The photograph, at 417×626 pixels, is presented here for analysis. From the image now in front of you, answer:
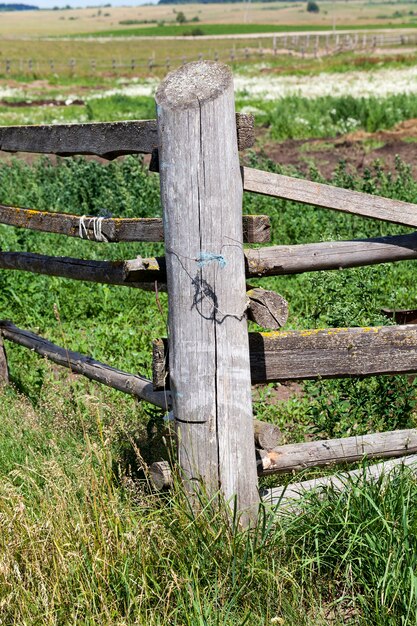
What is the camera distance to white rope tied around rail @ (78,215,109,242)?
11.9ft

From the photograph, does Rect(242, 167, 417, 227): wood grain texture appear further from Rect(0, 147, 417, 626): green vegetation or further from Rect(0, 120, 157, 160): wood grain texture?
Rect(0, 147, 417, 626): green vegetation

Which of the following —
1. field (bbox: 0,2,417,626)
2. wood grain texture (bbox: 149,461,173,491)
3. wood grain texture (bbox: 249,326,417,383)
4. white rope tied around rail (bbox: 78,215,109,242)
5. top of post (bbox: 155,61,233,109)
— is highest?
top of post (bbox: 155,61,233,109)

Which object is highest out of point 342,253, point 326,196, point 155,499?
point 326,196

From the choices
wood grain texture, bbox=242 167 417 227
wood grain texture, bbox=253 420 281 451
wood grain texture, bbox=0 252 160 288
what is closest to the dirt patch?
wood grain texture, bbox=0 252 160 288

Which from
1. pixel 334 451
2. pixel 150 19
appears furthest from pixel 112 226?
pixel 150 19

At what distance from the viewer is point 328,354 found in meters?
3.33

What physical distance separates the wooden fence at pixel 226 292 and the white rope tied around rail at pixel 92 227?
47 millimetres

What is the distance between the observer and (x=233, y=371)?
9.87 feet

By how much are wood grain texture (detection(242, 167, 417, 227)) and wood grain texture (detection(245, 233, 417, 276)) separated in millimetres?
159

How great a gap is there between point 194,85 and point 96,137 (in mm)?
798

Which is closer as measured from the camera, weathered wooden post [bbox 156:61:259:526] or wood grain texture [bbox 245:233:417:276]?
weathered wooden post [bbox 156:61:259:526]

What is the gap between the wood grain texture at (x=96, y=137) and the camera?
3023mm

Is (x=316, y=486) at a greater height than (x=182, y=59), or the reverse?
(x=182, y=59)

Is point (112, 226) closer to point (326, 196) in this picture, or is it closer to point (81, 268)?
point (81, 268)
